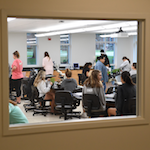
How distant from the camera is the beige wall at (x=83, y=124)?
2.32m

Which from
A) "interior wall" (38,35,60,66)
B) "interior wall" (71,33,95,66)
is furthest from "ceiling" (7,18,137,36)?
"interior wall" (71,33,95,66)

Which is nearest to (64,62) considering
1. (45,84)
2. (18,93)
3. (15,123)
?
(18,93)

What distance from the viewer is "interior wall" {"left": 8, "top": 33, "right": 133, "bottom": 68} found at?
39.3ft

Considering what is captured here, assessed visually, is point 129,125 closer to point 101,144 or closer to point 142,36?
point 101,144

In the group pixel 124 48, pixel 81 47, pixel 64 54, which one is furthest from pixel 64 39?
pixel 124 48

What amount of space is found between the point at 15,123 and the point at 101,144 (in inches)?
37.5

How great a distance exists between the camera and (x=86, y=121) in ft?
8.32

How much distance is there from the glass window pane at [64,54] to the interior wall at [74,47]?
0.33 metres

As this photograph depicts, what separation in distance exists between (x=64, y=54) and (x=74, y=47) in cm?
68

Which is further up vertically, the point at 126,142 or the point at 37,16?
the point at 37,16

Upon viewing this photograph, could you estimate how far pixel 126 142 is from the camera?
264 cm

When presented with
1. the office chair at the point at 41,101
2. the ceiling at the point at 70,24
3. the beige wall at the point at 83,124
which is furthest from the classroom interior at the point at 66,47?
the beige wall at the point at 83,124

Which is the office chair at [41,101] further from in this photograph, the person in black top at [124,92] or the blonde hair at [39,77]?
the person in black top at [124,92]
